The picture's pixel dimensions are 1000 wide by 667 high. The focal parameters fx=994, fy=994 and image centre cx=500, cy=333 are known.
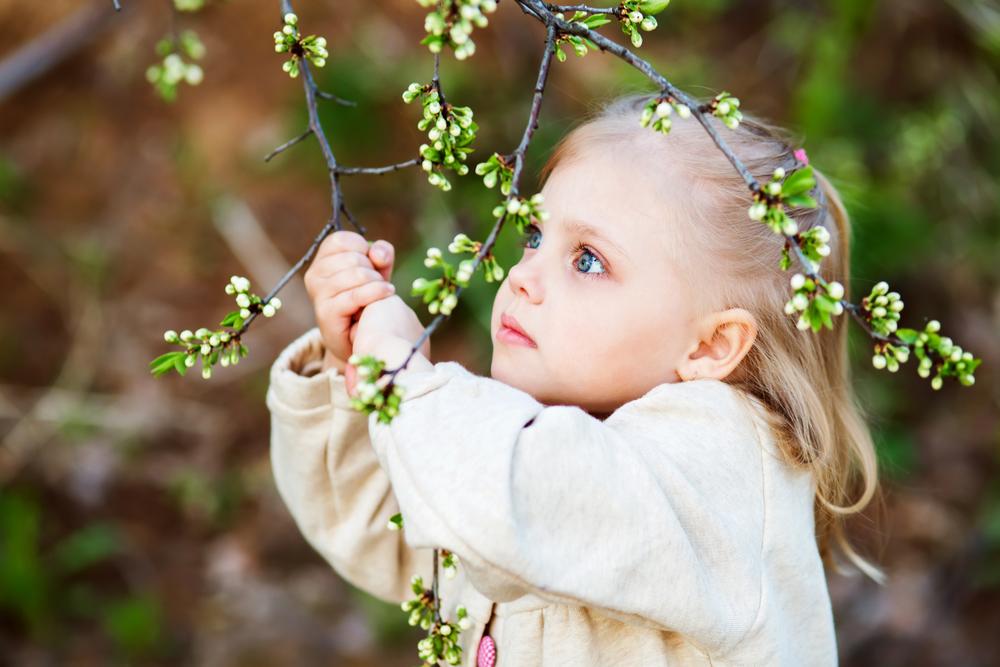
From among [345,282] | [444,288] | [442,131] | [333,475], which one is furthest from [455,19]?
[333,475]

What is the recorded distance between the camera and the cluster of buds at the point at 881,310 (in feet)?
4.18

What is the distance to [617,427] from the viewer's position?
165cm

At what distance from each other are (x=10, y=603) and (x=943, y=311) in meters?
3.94

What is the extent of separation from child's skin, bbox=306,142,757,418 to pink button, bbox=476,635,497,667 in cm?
46

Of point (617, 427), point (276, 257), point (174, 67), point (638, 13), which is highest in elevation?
point (276, 257)

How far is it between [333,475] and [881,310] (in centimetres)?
117

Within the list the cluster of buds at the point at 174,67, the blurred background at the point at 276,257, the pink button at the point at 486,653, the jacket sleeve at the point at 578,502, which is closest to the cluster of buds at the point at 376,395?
the jacket sleeve at the point at 578,502

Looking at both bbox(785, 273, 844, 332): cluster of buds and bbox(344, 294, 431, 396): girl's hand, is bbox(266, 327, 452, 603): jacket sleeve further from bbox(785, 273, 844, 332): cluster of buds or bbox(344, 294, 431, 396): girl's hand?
bbox(785, 273, 844, 332): cluster of buds

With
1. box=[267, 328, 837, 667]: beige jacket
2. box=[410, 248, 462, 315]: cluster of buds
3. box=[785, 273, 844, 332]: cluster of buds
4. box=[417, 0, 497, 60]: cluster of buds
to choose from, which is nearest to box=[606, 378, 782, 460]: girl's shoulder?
box=[267, 328, 837, 667]: beige jacket

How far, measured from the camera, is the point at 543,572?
1421mm

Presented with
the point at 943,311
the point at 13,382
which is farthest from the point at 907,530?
the point at 13,382

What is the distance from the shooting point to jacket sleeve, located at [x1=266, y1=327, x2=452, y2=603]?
1.96m

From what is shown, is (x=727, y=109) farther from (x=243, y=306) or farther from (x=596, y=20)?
(x=243, y=306)

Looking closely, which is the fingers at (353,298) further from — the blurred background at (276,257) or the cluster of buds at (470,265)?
the blurred background at (276,257)
